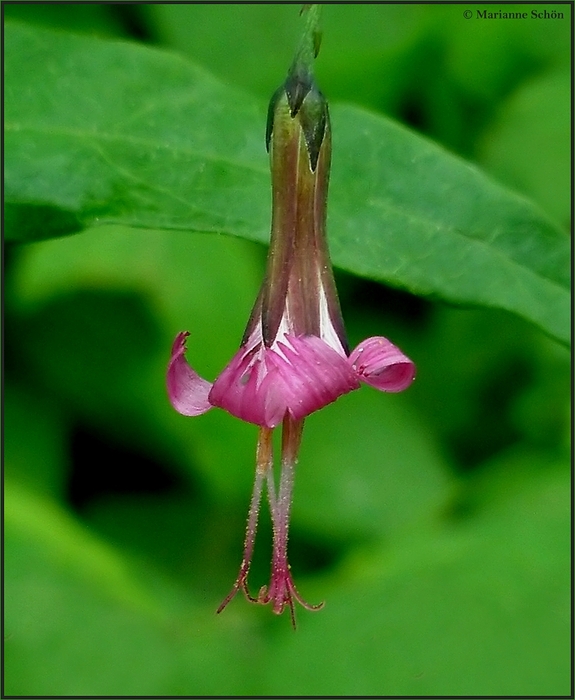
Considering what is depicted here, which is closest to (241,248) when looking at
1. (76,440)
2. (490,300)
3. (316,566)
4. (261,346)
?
(76,440)

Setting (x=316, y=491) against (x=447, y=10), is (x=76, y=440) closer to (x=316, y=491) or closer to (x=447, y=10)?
(x=316, y=491)

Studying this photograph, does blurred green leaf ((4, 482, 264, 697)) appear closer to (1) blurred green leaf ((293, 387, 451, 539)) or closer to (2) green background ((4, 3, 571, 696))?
(2) green background ((4, 3, 571, 696))

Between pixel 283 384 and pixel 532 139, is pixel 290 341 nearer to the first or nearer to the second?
pixel 283 384

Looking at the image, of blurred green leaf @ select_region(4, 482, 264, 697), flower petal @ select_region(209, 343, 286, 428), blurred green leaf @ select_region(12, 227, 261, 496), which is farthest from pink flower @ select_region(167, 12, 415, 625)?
blurred green leaf @ select_region(12, 227, 261, 496)

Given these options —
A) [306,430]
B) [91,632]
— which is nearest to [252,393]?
[91,632]

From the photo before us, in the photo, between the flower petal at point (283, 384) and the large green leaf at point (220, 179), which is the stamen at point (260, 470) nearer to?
the flower petal at point (283, 384)

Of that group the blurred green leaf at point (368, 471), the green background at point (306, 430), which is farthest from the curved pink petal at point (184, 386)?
the blurred green leaf at point (368, 471)
